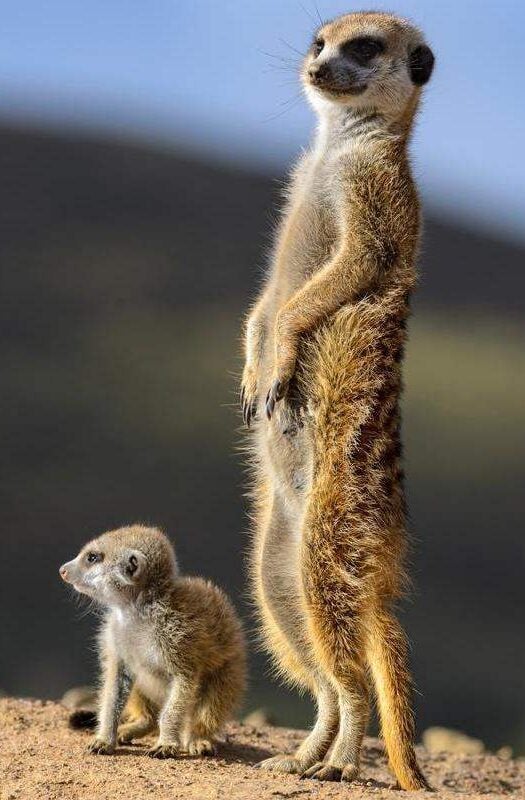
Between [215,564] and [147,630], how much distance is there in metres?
7.05

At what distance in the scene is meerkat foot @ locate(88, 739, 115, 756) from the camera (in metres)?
5.60

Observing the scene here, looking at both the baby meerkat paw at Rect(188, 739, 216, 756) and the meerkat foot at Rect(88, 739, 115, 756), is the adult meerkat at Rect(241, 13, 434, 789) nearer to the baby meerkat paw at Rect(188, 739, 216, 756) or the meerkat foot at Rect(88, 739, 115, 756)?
the baby meerkat paw at Rect(188, 739, 216, 756)

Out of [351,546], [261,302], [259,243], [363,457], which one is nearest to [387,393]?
[363,457]

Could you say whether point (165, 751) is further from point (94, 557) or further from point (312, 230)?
point (312, 230)

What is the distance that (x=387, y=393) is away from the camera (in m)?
5.49

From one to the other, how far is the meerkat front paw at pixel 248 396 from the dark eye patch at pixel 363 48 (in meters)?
1.37

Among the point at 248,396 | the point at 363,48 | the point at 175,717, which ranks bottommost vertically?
the point at 175,717

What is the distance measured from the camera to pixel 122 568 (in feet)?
19.0

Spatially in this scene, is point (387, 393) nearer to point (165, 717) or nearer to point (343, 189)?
point (343, 189)

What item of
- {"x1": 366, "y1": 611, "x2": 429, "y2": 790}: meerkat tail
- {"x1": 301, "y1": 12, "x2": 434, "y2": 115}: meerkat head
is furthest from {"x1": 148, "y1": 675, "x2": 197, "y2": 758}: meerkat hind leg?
{"x1": 301, "y1": 12, "x2": 434, "y2": 115}: meerkat head

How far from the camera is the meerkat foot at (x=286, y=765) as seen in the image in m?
5.39

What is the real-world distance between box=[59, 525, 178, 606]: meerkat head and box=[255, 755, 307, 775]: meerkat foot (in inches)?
33.0

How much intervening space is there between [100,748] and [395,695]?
118 cm

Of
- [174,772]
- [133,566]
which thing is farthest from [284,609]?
[174,772]
